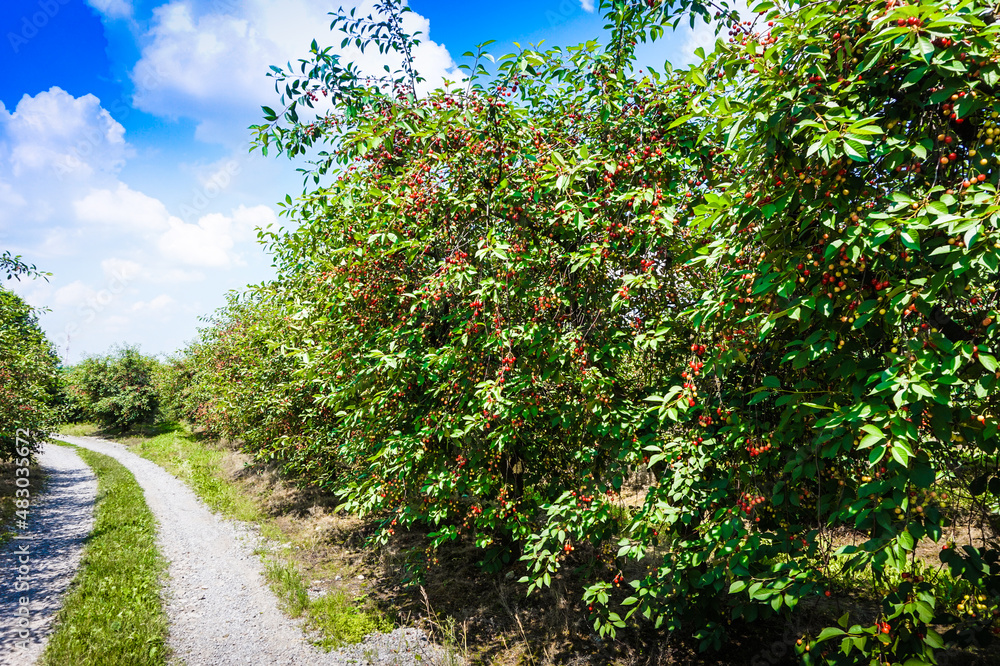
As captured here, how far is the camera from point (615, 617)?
152 inches

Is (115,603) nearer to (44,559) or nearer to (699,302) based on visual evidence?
(44,559)

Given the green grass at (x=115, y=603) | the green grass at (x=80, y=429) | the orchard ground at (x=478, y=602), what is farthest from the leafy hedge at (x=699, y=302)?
the green grass at (x=80, y=429)

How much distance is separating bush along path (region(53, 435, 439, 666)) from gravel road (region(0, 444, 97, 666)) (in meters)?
1.30

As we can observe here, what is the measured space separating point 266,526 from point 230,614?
4116 mm

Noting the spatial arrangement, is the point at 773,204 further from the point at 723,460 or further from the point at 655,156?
the point at 723,460

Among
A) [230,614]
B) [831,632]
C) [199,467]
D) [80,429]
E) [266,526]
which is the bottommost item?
[230,614]

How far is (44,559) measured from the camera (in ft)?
26.9

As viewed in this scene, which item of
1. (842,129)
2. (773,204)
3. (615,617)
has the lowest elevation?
(615,617)

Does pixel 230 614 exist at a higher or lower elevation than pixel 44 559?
lower

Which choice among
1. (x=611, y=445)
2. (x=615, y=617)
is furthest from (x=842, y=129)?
(x=615, y=617)

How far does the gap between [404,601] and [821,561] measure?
5.58 metres

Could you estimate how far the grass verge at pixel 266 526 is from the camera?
6143 millimetres

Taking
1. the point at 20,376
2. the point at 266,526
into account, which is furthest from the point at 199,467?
the point at 266,526

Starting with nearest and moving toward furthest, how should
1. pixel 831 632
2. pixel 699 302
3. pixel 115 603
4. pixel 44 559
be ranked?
pixel 831 632, pixel 699 302, pixel 115 603, pixel 44 559
